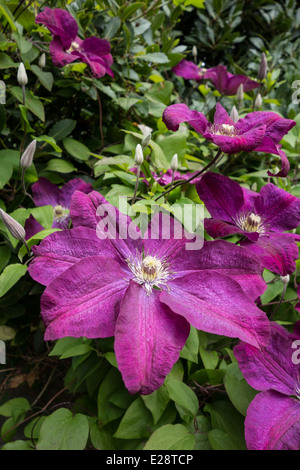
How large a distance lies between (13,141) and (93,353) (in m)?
0.65

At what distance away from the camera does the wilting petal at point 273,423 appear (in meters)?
0.48

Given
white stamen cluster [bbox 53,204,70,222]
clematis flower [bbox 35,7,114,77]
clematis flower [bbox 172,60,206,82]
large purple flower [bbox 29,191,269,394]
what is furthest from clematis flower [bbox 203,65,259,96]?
large purple flower [bbox 29,191,269,394]

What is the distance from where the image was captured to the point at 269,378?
0.55 m

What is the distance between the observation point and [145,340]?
1.39 ft

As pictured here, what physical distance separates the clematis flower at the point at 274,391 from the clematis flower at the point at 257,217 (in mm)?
118

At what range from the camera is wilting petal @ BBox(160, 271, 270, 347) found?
1.40ft

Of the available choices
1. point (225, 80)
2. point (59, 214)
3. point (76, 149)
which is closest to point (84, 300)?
point (59, 214)

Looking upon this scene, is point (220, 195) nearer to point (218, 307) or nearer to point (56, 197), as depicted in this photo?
point (218, 307)

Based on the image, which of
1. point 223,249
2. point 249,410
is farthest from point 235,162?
point 249,410

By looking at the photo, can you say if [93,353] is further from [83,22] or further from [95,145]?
[83,22]

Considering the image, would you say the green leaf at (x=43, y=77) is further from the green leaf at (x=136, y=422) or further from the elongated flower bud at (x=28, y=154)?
the green leaf at (x=136, y=422)

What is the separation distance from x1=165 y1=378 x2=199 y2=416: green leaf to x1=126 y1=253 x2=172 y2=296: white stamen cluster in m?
0.18

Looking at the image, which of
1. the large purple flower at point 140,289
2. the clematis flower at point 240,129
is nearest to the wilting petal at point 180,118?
the clematis flower at point 240,129

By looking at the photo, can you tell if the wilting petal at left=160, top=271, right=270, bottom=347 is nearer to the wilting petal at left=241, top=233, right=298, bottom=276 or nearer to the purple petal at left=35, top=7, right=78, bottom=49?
the wilting petal at left=241, top=233, right=298, bottom=276
